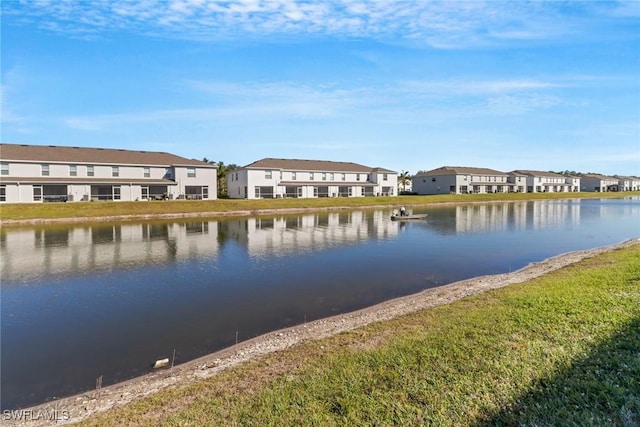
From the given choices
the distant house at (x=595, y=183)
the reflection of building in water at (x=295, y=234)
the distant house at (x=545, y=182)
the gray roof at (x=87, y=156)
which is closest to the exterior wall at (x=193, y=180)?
the gray roof at (x=87, y=156)

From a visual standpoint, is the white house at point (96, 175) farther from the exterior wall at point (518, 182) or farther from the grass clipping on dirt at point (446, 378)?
the exterior wall at point (518, 182)

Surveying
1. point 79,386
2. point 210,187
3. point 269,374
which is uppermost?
point 210,187

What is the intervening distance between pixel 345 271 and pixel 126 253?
14.6m

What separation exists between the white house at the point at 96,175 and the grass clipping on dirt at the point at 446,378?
175ft

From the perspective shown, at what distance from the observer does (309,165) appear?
7719 cm

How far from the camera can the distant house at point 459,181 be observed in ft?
318

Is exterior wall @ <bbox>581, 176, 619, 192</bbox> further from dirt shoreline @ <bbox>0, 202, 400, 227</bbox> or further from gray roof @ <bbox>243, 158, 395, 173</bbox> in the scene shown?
dirt shoreline @ <bbox>0, 202, 400, 227</bbox>

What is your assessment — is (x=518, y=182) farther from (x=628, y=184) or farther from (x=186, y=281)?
(x=186, y=281)

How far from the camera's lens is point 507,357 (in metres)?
6.78

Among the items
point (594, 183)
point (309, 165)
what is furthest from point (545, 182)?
point (309, 165)

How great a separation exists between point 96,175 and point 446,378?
59.4 m

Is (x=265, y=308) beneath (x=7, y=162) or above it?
beneath

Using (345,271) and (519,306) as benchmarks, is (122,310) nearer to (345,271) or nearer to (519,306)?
(345,271)

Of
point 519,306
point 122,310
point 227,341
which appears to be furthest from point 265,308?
point 519,306
